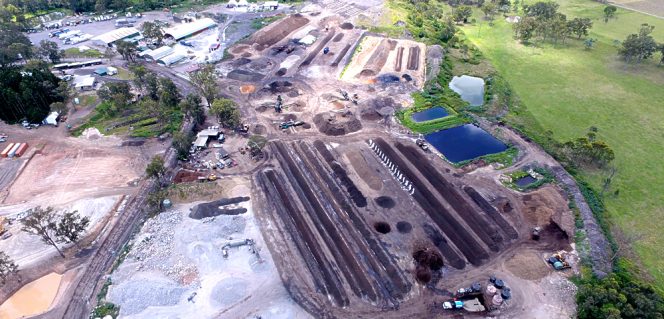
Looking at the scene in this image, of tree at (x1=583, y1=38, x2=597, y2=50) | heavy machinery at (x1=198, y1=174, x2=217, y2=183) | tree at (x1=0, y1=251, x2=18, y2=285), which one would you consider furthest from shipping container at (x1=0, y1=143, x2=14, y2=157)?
tree at (x1=583, y1=38, x2=597, y2=50)

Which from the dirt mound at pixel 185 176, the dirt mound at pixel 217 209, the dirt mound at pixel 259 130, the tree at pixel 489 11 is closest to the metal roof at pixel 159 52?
the dirt mound at pixel 259 130

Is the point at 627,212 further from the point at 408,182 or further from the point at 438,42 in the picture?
the point at 438,42

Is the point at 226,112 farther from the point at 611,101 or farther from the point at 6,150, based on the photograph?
the point at 611,101

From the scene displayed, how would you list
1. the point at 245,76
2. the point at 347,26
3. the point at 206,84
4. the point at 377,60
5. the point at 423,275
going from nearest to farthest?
the point at 423,275, the point at 206,84, the point at 245,76, the point at 377,60, the point at 347,26

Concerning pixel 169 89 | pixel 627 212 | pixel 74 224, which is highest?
pixel 169 89

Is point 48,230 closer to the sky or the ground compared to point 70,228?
closer to the ground

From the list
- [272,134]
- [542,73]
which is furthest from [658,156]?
[272,134]

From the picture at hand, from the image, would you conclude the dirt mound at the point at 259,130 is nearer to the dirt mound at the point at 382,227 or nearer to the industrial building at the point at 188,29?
the dirt mound at the point at 382,227

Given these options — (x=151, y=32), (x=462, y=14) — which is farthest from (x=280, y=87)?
(x=462, y=14)
